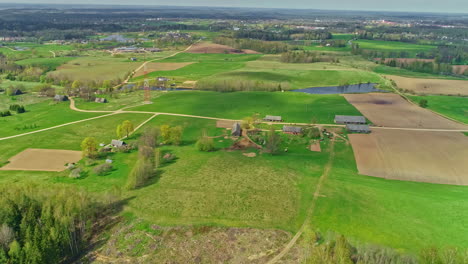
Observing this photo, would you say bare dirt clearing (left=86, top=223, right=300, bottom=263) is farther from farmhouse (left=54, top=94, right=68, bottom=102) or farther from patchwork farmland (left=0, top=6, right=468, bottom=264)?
farmhouse (left=54, top=94, right=68, bottom=102)

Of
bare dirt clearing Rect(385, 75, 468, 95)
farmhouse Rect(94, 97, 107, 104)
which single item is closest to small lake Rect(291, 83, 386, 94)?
bare dirt clearing Rect(385, 75, 468, 95)

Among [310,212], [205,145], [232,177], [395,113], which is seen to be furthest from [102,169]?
[395,113]

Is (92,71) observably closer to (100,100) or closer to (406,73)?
(100,100)

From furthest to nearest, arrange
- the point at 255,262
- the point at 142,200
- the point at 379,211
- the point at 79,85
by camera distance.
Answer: the point at 79,85
the point at 142,200
the point at 379,211
the point at 255,262

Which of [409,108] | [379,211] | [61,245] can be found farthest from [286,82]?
[61,245]

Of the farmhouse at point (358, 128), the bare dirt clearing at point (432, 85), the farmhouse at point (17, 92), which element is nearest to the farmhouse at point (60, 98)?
the farmhouse at point (17, 92)

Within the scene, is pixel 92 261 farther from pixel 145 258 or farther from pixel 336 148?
pixel 336 148

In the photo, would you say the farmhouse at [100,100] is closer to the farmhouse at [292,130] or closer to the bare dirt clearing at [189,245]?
the farmhouse at [292,130]
